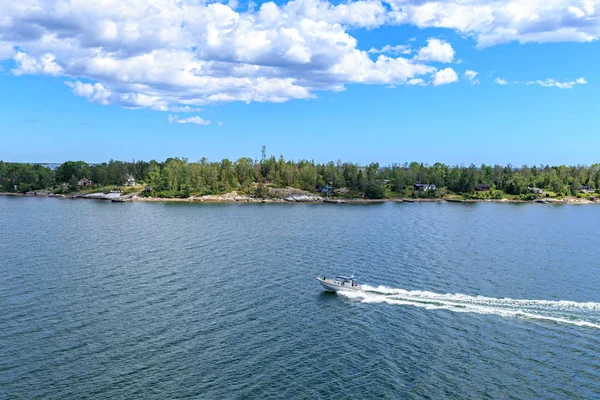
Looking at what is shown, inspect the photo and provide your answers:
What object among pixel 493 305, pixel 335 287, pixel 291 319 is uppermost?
pixel 335 287

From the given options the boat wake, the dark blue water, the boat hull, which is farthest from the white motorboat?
the dark blue water

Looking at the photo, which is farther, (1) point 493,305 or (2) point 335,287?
(2) point 335,287

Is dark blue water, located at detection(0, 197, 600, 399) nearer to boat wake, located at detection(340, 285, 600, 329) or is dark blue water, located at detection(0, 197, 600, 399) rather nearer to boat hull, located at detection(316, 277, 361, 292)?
boat wake, located at detection(340, 285, 600, 329)

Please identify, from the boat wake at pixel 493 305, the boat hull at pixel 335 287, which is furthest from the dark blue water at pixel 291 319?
the boat hull at pixel 335 287

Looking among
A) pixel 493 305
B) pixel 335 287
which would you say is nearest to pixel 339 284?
pixel 335 287

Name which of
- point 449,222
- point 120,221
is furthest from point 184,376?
point 449,222

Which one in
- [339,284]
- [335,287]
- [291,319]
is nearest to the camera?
[291,319]

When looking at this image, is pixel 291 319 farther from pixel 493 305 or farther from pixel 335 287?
pixel 493 305
